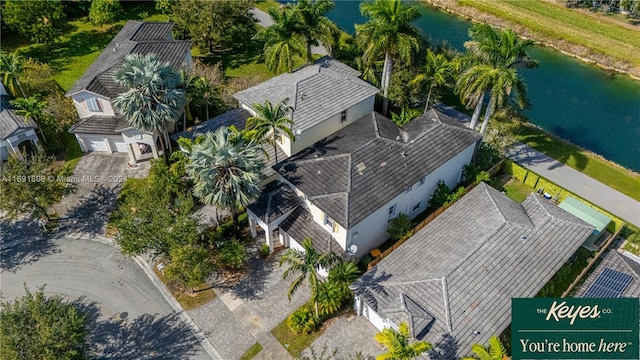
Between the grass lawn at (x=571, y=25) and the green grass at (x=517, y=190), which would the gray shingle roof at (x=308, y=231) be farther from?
the grass lawn at (x=571, y=25)

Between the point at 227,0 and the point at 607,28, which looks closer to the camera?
the point at 227,0

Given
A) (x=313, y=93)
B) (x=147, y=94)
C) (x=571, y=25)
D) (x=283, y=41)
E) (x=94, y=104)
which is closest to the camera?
(x=147, y=94)

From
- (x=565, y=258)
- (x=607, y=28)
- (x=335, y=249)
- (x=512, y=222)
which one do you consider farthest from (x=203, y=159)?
(x=607, y=28)

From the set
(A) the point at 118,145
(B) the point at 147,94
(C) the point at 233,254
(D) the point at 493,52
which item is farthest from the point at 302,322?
(A) the point at 118,145

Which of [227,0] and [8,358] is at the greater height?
[227,0]

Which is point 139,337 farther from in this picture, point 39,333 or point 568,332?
point 568,332

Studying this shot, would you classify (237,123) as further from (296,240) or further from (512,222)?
(512,222)

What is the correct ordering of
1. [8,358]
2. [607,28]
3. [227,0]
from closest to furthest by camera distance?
[8,358] < [227,0] < [607,28]

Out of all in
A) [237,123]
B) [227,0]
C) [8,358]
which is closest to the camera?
[8,358]
